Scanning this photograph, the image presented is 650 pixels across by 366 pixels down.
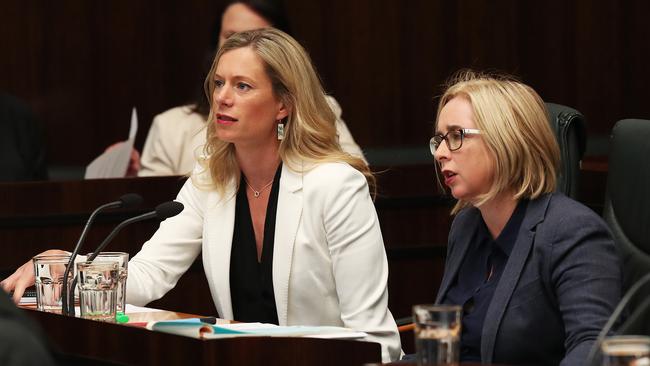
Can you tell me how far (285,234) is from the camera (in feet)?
12.4

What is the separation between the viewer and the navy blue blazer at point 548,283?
292 centimetres

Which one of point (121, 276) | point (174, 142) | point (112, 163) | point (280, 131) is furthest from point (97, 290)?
point (174, 142)

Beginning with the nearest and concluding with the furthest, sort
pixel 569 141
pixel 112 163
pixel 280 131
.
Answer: pixel 569 141, pixel 280 131, pixel 112 163

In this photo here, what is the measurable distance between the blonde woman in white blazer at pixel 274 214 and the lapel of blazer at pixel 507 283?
55cm

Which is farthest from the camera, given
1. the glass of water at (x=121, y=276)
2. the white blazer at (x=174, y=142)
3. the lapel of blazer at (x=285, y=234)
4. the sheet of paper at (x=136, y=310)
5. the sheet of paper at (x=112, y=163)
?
the white blazer at (x=174, y=142)

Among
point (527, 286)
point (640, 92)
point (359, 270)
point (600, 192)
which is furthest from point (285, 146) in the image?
point (640, 92)

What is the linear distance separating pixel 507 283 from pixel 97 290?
3.26ft

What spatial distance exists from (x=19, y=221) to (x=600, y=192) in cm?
210

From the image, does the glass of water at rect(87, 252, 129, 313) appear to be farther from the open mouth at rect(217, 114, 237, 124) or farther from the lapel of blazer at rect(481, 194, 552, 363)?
the lapel of blazer at rect(481, 194, 552, 363)

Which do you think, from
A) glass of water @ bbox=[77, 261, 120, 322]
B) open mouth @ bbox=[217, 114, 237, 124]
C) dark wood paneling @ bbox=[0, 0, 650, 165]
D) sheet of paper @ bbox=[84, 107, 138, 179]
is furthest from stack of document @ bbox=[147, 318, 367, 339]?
dark wood paneling @ bbox=[0, 0, 650, 165]

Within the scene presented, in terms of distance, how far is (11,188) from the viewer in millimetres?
4691

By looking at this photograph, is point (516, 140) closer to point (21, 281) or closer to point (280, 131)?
point (280, 131)

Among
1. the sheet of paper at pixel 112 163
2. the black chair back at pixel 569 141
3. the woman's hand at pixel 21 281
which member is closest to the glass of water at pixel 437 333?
the black chair back at pixel 569 141

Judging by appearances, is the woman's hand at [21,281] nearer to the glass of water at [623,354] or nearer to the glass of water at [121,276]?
the glass of water at [121,276]
